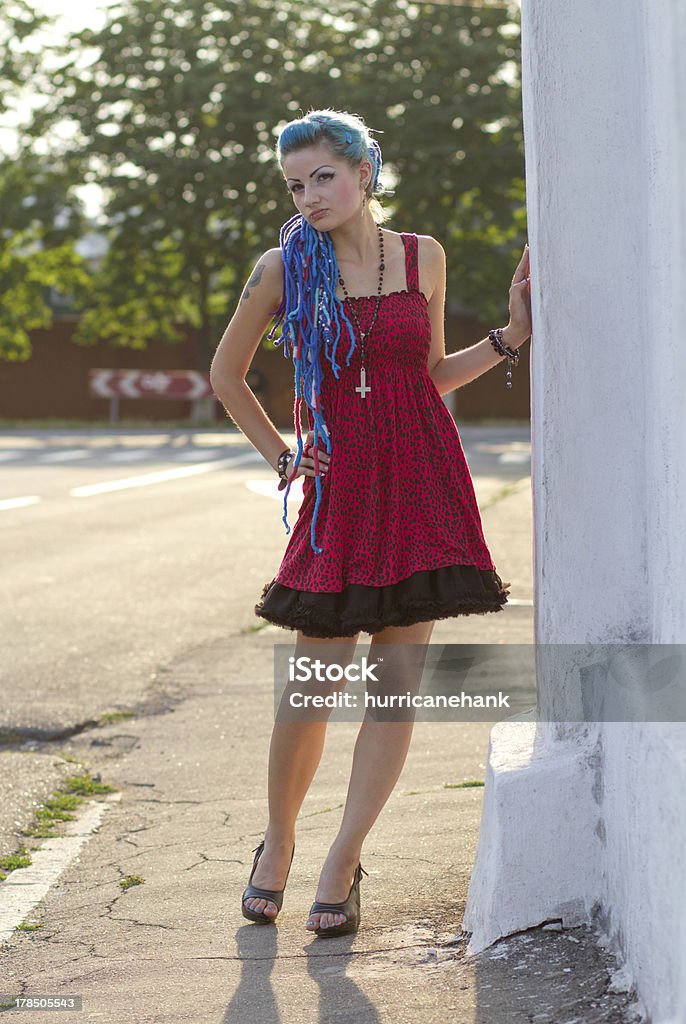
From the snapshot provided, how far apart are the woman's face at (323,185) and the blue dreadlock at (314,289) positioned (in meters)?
0.02

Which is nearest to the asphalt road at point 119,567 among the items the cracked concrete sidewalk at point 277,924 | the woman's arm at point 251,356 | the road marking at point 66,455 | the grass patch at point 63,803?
the road marking at point 66,455

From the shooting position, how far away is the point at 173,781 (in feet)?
17.2

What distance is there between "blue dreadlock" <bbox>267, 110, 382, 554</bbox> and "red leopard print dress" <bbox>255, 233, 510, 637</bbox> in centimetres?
3

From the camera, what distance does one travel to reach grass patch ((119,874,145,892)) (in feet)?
13.0

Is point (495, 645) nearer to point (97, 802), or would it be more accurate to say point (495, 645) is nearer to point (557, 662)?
point (97, 802)

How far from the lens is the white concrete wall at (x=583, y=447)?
306cm

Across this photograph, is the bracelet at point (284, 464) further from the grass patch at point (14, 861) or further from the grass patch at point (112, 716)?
the grass patch at point (112, 716)

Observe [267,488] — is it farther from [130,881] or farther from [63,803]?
[130,881]

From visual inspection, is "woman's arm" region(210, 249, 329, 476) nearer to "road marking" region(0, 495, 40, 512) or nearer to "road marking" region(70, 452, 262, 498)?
"road marking" region(0, 495, 40, 512)

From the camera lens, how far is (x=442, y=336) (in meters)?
3.69

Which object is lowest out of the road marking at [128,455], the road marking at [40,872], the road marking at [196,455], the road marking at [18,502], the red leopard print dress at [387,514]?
the road marking at [40,872]

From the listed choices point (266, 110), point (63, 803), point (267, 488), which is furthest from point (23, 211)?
point (63, 803)

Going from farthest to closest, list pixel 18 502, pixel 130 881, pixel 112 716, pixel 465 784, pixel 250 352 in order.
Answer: pixel 18 502 → pixel 112 716 → pixel 465 784 → pixel 130 881 → pixel 250 352

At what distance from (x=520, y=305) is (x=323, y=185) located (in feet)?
1.73
